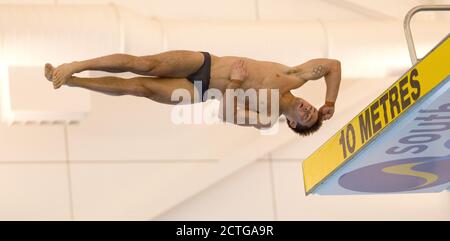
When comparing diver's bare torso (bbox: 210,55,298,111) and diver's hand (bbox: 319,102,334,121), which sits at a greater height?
diver's bare torso (bbox: 210,55,298,111)

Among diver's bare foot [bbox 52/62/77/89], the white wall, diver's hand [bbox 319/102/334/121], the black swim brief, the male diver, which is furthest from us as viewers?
the white wall

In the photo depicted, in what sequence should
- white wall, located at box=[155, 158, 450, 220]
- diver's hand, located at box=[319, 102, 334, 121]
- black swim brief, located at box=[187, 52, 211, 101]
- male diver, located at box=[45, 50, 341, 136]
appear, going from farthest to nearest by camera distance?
white wall, located at box=[155, 158, 450, 220] → diver's hand, located at box=[319, 102, 334, 121] → black swim brief, located at box=[187, 52, 211, 101] → male diver, located at box=[45, 50, 341, 136]

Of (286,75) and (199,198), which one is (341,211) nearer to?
(199,198)

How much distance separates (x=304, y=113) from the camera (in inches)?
272

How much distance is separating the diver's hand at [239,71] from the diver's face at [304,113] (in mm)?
476

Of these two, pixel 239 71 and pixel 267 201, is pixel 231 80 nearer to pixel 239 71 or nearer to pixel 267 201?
pixel 239 71

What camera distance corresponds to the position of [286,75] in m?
6.91

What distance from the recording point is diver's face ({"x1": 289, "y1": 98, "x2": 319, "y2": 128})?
6.90 metres

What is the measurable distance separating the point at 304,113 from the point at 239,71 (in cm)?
60

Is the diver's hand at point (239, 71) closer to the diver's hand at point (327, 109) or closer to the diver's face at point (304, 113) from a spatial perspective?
the diver's face at point (304, 113)

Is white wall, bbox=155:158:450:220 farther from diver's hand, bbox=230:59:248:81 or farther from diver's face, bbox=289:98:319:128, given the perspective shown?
diver's hand, bbox=230:59:248:81

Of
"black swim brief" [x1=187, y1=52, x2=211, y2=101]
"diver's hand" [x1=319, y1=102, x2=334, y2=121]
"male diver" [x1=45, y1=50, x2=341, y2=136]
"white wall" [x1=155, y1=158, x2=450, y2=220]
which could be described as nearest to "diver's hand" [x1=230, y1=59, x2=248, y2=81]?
"male diver" [x1=45, y1=50, x2=341, y2=136]

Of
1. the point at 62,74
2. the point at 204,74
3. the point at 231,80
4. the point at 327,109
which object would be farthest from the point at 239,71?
the point at 62,74
